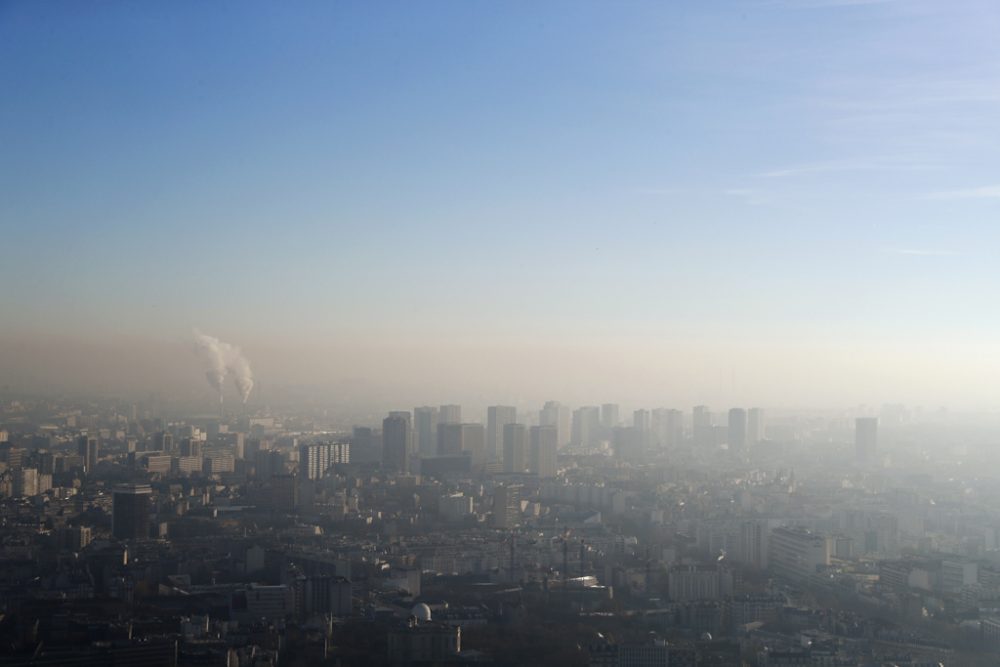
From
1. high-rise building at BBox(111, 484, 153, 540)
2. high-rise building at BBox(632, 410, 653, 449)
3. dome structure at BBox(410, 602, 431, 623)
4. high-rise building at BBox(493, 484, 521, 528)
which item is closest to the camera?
dome structure at BBox(410, 602, 431, 623)

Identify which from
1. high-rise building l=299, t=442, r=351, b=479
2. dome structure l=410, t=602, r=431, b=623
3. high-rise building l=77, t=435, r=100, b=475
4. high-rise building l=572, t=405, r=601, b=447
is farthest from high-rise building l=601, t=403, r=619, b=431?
dome structure l=410, t=602, r=431, b=623

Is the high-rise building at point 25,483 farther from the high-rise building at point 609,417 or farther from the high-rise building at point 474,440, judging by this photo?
the high-rise building at point 609,417

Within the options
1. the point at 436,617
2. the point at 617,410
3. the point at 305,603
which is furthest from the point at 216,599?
the point at 617,410

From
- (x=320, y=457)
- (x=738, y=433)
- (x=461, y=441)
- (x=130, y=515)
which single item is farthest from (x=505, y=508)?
(x=738, y=433)

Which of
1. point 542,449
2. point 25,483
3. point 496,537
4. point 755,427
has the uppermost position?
point 755,427

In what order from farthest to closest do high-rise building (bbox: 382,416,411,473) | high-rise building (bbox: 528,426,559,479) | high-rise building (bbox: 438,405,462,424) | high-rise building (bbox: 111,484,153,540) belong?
high-rise building (bbox: 438,405,462,424), high-rise building (bbox: 528,426,559,479), high-rise building (bbox: 382,416,411,473), high-rise building (bbox: 111,484,153,540)

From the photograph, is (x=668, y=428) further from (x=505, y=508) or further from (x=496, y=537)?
(x=496, y=537)

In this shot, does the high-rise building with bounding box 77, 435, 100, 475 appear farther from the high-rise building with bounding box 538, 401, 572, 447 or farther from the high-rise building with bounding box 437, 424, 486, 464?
the high-rise building with bounding box 538, 401, 572, 447
